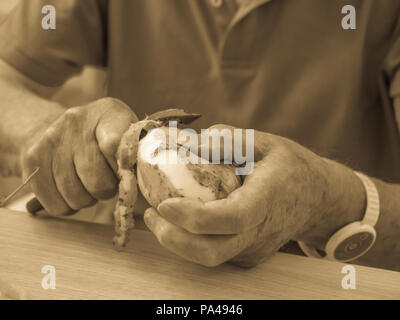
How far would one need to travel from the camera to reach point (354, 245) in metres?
0.72

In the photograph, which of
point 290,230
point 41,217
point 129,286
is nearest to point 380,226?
point 290,230

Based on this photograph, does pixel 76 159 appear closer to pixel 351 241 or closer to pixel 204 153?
pixel 204 153

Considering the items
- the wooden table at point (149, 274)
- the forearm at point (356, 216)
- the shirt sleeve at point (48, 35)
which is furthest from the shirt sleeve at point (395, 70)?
the shirt sleeve at point (48, 35)

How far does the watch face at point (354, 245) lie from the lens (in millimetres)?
715

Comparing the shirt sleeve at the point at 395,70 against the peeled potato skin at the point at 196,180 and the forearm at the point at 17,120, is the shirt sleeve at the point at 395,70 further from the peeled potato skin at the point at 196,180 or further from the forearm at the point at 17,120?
the forearm at the point at 17,120

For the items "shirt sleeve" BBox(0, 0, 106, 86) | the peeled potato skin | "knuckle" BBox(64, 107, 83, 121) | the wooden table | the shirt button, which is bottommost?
the wooden table

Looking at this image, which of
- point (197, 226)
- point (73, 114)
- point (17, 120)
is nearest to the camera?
point (197, 226)

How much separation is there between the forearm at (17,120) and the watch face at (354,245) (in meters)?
0.63

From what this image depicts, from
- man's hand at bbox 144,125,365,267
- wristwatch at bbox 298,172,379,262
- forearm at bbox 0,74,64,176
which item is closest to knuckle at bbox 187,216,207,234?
man's hand at bbox 144,125,365,267

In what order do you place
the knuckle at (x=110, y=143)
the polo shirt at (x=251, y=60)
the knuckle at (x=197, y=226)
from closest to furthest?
the knuckle at (x=197, y=226) < the knuckle at (x=110, y=143) < the polo shirt at (x=251, y=60)

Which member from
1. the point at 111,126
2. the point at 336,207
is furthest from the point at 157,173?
the point at 336,207

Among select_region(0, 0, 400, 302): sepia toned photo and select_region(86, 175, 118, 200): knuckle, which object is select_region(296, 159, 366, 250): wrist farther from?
select_region(86, 175, 118, 200): knuckle

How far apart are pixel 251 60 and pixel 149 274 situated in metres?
0.63

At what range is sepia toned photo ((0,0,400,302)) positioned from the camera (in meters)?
0.56
